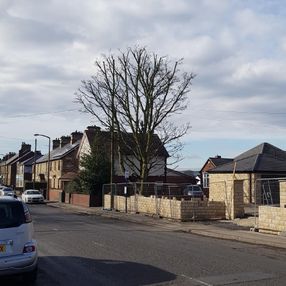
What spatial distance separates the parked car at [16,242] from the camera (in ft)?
29.9

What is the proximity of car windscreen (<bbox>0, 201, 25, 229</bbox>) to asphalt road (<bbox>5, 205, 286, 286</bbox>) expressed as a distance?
1.34 meters

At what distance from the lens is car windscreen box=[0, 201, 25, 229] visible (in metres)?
9.36

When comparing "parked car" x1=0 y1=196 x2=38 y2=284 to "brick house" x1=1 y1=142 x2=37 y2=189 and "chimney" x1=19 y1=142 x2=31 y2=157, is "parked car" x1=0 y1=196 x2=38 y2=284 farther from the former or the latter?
"chimney" x1=19 y1=142 x2=31 y2=157

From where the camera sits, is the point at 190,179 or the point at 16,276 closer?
the point at 16,276

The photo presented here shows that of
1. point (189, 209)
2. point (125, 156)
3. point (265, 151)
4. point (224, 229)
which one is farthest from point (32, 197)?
point (224, 229)

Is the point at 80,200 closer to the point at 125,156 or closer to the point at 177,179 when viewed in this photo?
the point at 125,156

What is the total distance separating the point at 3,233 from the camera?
919 cm

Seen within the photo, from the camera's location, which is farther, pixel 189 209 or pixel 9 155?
pixel 9 155

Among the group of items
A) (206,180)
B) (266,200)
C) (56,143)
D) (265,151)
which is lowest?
(266,200)

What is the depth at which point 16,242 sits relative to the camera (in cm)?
927

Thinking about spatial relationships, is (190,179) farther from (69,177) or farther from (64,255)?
(64,255)

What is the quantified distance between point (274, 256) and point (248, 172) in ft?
93.7

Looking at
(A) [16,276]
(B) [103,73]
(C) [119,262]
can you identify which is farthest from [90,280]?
(B) [103,73]

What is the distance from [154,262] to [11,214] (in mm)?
4079
